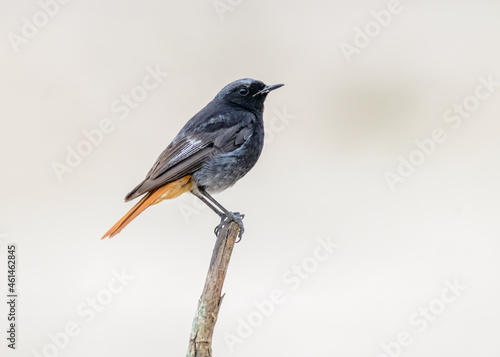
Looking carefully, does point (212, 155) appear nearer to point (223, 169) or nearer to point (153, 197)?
point (223, 169)

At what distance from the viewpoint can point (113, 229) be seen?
4.83 metres

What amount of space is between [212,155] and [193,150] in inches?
6.7

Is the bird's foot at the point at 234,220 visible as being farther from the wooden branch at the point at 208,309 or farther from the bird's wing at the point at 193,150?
the wooden branch at the point at 208,309

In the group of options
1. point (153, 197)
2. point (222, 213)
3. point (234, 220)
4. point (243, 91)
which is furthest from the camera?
point (243, 91)

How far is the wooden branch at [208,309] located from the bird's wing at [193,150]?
89 centimetres

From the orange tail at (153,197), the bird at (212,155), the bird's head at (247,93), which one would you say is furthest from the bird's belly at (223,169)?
the bird's head at (247,93)

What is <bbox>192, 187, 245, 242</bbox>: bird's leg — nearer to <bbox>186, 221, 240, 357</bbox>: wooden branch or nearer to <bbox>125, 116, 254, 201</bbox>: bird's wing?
<bbox>125, 116, 254, 201</bbox>: bird's wing

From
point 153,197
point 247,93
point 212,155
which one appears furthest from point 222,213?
point 247,93

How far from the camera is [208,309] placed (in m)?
4.31

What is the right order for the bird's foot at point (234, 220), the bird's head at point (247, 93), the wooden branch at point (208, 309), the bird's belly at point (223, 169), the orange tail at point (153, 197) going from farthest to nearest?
the bird's head at point (247, 93), the bird's belly at point (223, 169), the bird's foot at point (234, 220), the orange tail at point (153, 197), the wooden branch at point (208, 309)

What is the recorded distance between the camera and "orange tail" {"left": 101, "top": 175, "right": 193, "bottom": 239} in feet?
15.9

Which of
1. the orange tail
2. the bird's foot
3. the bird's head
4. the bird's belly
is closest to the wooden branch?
the bird's foot

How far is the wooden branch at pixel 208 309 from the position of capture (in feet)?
13.9

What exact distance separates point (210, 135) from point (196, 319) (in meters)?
1.77
